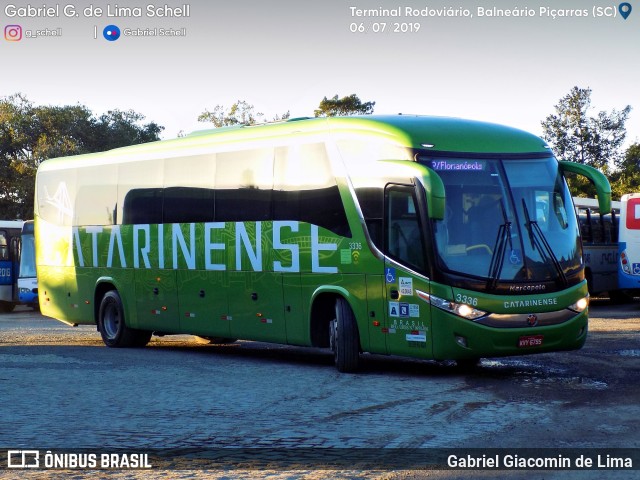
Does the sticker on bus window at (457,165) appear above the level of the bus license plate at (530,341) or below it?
above

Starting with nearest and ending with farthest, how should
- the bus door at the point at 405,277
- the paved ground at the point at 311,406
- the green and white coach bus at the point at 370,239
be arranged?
the paved ground at the point at 311,406, the green and white coach bus at the point at 370,239, the bus door at the point at 405,277

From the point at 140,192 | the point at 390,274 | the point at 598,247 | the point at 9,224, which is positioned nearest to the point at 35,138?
the point at 9,224

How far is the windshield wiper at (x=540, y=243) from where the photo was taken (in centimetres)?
1442

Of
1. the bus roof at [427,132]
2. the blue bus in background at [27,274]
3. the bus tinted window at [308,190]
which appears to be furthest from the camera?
the blue bus in background at [27,274]

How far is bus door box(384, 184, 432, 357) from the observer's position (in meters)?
Result: 14.3

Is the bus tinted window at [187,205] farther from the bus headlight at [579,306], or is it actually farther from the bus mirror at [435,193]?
the bus headlight at [579,306]

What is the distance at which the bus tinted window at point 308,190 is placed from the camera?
15.7 metres

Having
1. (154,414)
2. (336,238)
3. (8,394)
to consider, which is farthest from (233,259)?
(154,414)

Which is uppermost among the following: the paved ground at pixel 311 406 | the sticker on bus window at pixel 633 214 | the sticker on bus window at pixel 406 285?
the sticker on bus window at pixel 633 214

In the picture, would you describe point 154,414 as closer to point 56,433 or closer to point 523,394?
point 56,433

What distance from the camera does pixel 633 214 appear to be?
101 feet

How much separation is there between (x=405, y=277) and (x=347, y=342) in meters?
1.40

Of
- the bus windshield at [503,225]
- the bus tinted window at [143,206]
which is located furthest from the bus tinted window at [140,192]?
the bus windshield at [503,225]

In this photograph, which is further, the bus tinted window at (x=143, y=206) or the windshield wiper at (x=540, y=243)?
the bus tinted window at (x=143, y=206)
